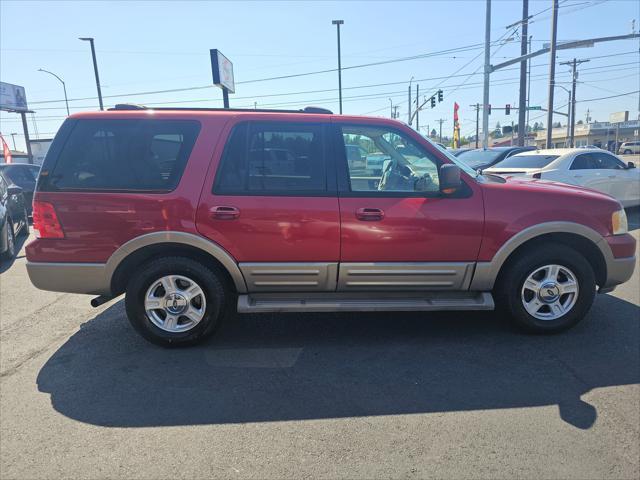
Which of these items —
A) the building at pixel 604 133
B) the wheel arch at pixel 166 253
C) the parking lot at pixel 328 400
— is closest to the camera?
the parking lot at pixel 328 400

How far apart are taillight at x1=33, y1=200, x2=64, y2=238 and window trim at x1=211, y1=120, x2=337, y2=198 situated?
133cm

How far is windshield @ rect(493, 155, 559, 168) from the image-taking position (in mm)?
9383

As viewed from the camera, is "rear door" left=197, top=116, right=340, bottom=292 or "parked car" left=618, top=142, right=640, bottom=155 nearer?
"rear door" left=197, top=116, right=340, bottom=292

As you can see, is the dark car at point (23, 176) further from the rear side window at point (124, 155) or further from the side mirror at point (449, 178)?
the side mirror at point (449, 178)

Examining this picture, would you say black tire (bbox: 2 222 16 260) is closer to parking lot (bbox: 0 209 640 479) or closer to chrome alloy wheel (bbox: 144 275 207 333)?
parking lot (bbox: 0 209 640 479)

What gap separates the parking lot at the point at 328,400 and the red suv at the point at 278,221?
0.40m

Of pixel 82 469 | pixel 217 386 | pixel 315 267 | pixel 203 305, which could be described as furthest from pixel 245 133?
pixel 82 469

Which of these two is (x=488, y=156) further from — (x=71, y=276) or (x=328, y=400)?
(x=71, y=276)

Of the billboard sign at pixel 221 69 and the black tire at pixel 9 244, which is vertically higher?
the billboard sign at pixel 221 69

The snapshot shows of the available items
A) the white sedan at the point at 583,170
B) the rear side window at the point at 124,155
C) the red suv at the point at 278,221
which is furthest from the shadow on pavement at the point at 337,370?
the white sedan at the point at 583,170

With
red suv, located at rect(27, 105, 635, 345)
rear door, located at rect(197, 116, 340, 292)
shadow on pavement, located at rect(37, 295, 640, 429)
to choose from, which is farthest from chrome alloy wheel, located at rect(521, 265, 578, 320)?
rear door, located at rect(197, 116, 340, 292)

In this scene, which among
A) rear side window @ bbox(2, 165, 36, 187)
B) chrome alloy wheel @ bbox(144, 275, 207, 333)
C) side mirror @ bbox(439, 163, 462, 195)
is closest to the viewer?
side mirror @ bbox(439, 163, 462, 195)

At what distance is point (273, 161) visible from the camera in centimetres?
373

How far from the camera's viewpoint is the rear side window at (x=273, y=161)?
3682 millimetres
